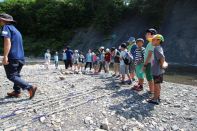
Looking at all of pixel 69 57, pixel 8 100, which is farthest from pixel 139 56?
pixel 69 57

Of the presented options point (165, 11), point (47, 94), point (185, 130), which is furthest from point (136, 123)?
point (165, 11)

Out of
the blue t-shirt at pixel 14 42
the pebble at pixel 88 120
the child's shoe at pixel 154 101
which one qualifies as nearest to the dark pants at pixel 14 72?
the blue t-shirt at pixel 14 42

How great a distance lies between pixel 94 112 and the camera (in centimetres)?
817

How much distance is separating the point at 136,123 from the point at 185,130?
1116mm

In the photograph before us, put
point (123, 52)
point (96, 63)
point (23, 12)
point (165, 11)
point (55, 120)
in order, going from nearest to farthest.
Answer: point (55, 120), point (123, 52), point (96, 63), point (165, 11), point (23, 12)

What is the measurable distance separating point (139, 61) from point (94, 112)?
3.63 metres

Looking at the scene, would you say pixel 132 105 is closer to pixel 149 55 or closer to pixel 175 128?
pixel 149 55

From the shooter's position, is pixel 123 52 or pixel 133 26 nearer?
pixel 123 52

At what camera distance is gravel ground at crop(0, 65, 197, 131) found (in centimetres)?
721

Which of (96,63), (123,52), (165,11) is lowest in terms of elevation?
(96,63)

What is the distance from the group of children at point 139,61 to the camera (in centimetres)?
895

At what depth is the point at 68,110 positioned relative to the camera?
26.7 ft

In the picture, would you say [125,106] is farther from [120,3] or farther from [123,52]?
[120,3]

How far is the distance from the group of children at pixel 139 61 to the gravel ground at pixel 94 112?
63cm
